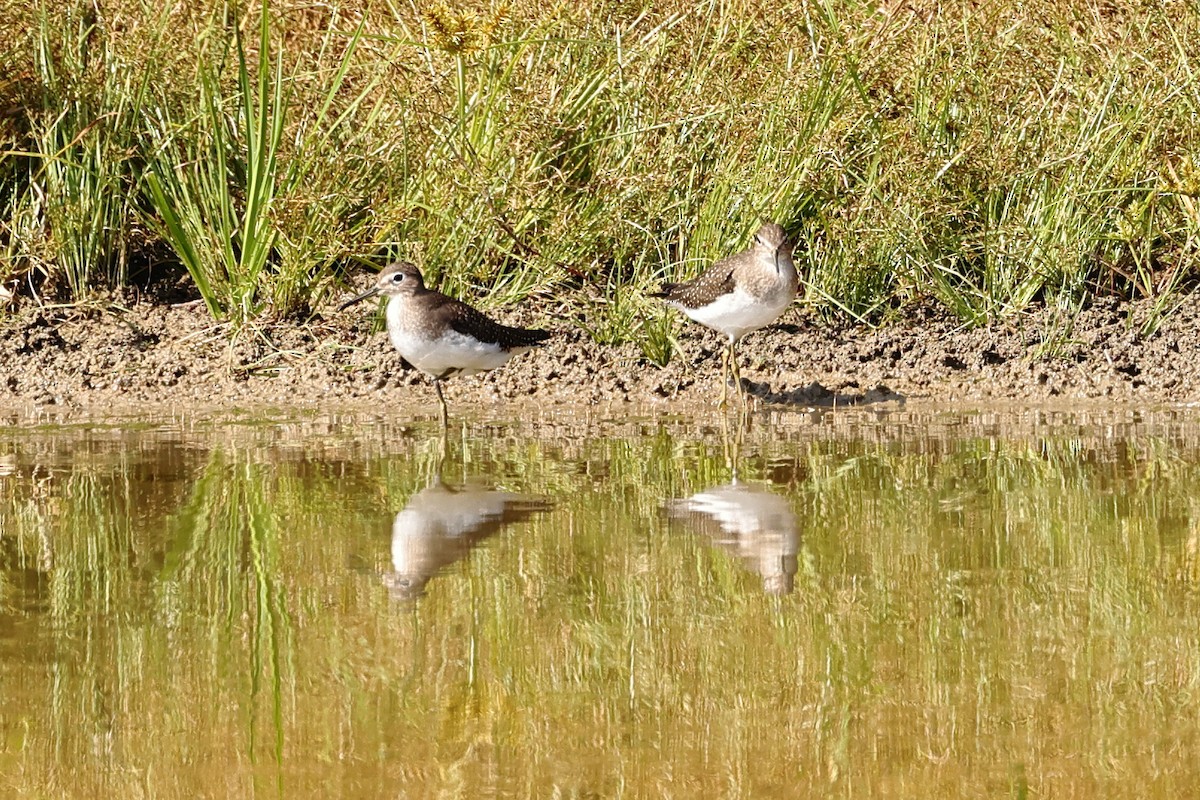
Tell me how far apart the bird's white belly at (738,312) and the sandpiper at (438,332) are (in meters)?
0.92

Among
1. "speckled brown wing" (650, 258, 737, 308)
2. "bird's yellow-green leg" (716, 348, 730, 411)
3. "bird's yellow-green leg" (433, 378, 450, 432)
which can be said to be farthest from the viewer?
"speckled brown wing" (650, 258, 737, 308)

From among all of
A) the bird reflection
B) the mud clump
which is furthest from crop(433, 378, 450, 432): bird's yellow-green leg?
the bird reflection

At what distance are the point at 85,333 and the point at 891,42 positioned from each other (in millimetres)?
4822

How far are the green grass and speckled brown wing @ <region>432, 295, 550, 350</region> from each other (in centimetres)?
64

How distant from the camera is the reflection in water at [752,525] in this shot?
4.68 m

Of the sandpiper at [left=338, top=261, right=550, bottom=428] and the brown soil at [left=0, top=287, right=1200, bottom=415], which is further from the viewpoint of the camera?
the brown soil at [left=0, top=287, right=1200, bottom=415]

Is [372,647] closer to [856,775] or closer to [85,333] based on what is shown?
[856,775]

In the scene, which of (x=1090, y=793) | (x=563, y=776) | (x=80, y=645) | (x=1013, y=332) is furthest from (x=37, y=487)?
(x=1013, y=332)

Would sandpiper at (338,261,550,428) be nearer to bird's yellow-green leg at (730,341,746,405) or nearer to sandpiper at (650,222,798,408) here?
sandpiper at (650,222,798,408)

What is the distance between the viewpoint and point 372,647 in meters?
3.97

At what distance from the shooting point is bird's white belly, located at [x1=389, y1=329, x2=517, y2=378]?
26.7 feet

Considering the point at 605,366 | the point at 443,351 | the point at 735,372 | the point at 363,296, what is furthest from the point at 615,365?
the point at 363,296

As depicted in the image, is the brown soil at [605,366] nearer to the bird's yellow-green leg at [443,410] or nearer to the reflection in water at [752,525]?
the bird's yellow-green leg at [443,410]

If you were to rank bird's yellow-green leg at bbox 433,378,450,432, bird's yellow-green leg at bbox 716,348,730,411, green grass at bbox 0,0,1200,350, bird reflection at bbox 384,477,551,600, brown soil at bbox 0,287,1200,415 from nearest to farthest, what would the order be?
bird reflection at bbox 384,477,551,600
bird's yellow-green leg at bbox 433,378,450,432
bird's yellow-green leg at bbox 716,348,730,411
brown soil at bbox 0,287,1200,415
green grass at bbox 0,0,1200,350
